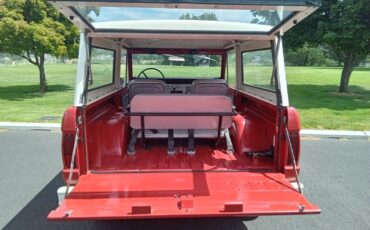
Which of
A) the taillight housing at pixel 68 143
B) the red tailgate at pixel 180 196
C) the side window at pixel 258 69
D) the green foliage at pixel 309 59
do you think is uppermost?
the green foliage at pixel 309 59

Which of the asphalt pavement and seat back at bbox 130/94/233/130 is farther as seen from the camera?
seat back at bbox 130/94/233/130

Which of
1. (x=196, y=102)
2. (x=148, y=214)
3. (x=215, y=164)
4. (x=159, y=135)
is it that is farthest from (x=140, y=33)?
(x=148, y=214)

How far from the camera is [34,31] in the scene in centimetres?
1241

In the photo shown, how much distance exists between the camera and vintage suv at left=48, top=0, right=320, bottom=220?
8.84 ft

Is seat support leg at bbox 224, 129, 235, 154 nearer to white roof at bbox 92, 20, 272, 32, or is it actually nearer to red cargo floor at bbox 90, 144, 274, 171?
red cargo floor at bbox 90, 144, 274, 171

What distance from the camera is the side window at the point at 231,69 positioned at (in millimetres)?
6393

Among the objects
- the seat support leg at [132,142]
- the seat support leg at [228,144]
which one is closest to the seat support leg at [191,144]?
the seat support leg at [228,144]

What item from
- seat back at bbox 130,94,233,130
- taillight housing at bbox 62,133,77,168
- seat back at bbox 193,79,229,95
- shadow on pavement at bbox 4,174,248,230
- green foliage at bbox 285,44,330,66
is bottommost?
shadow on pavement at bbox 4,174,248,230

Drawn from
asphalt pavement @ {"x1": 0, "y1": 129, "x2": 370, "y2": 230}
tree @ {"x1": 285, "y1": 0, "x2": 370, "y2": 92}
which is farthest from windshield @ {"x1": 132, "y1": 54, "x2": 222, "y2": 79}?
tree @ {"x1": 285, "y1": 0, "x2": 370, "y2": 92}

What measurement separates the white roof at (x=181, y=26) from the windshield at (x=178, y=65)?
280cm

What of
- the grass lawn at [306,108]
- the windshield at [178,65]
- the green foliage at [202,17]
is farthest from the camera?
the grass lawn at [306,108]

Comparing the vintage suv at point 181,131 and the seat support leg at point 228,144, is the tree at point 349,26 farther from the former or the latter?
the seat support leg at point 228,144

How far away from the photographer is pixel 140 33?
3840 millimetres

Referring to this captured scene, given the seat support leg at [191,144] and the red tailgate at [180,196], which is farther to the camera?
the seat support leg at [191,144]
